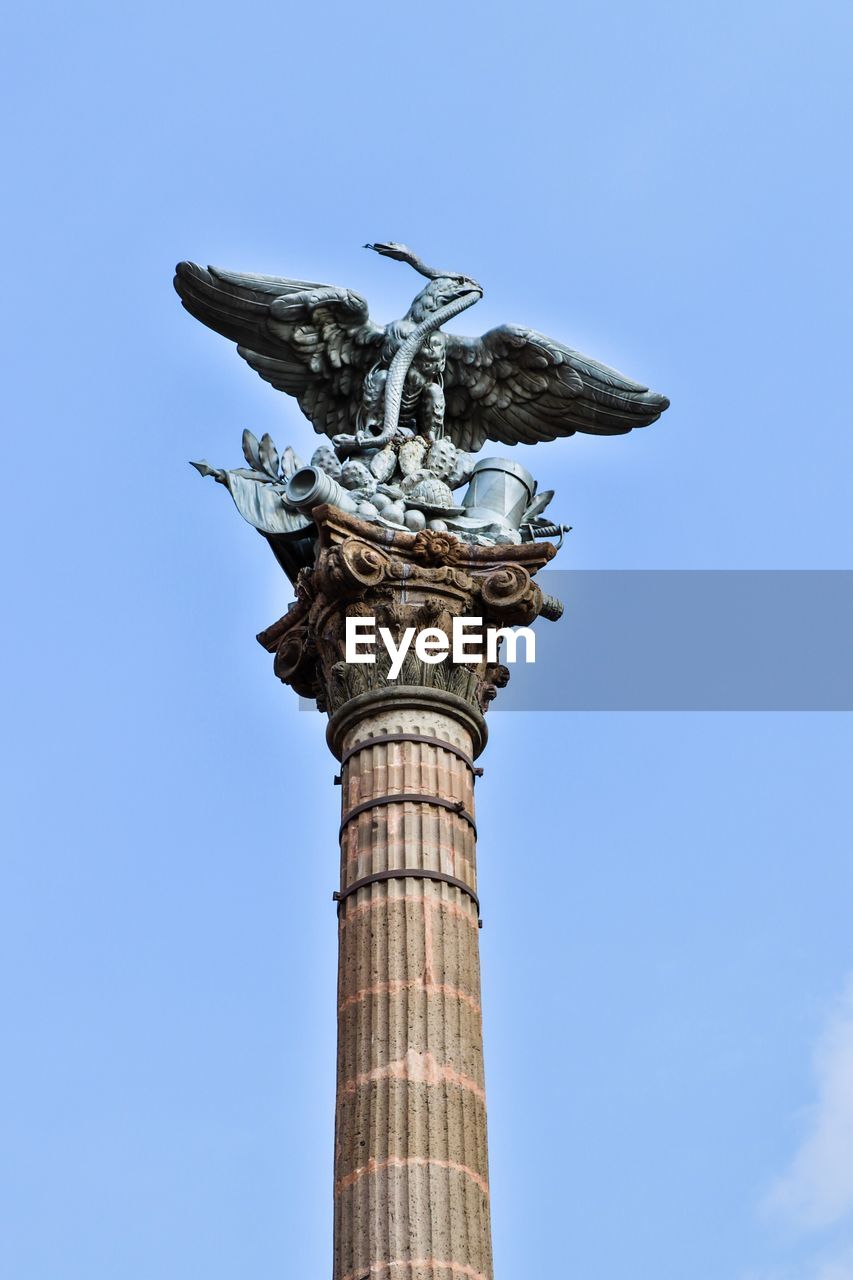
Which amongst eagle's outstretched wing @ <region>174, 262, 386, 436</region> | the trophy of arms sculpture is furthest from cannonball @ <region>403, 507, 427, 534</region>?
eagle's outstretched wing @ <region>174, 262, 386, 436</region>

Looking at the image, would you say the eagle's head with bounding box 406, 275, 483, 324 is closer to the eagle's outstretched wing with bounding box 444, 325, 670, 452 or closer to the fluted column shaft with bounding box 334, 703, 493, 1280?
the eagle's outstretched wing with bounding box 444, 325, 670, 452

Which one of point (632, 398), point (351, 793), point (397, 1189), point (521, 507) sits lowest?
point (397, 1189)

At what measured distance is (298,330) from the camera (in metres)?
22.3

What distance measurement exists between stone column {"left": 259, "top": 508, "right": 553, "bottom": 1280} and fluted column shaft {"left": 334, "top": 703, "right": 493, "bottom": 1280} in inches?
0.7

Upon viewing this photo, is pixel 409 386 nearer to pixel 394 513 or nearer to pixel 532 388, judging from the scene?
pixel 532 388

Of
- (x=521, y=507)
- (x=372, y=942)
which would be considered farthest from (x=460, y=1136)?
(x=521, y=507)

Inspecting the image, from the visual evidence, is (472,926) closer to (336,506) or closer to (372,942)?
(372,942)

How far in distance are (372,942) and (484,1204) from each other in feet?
8.11

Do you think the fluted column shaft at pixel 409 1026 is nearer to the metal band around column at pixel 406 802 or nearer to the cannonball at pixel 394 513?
the metal band around column at pixel 406 802

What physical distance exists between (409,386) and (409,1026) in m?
8.52

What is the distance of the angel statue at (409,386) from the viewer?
2097cm

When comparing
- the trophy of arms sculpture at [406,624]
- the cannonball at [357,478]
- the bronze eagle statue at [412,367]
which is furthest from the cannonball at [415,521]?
the bronze eagle statue at [412,367]

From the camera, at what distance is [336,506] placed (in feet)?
64.5

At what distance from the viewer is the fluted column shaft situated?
49.7 ft
